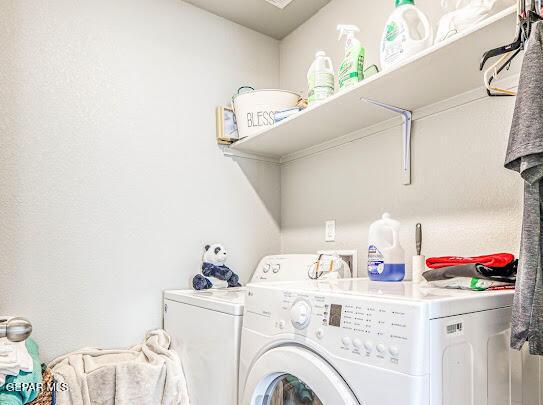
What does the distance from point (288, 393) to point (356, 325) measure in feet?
1.51

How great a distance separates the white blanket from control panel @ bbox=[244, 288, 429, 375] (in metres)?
0.65

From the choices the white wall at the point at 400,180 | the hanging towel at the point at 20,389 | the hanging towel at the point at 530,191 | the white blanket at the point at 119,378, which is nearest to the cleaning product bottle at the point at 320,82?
the white wall at the point at 400,180

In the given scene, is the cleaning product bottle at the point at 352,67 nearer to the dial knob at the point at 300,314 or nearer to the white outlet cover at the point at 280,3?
the white outlet cover at the point at 280,3

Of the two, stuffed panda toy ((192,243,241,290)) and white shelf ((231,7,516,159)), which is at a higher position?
white shelf ((231,7,516,159))

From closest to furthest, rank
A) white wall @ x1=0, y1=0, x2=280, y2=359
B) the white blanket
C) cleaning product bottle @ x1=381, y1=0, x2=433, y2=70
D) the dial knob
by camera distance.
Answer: the dial knob → cleaning product bottle @ x1=381, y1=0, x2=433, y2=70 → the white blanket → white wall @ x1=0, y1=0, x2=280, y2=359

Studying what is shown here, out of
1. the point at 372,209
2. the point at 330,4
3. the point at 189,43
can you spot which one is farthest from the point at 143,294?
the point at 330,4

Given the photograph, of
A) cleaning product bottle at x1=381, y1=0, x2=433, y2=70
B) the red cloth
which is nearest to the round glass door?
the red cloth

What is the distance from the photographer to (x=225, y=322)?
146 centimetres

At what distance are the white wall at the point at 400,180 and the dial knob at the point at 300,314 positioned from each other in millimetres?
757

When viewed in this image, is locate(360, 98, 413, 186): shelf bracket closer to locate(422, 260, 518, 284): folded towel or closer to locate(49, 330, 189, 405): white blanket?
locate(422, 260, 518, 284): folded towel

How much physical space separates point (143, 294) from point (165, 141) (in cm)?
80

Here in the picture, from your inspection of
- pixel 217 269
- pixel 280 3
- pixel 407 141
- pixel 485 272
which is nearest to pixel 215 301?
pixel 217 269

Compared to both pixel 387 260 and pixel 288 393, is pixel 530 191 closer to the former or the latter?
pixel 387 260

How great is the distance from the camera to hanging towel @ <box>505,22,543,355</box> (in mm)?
907
